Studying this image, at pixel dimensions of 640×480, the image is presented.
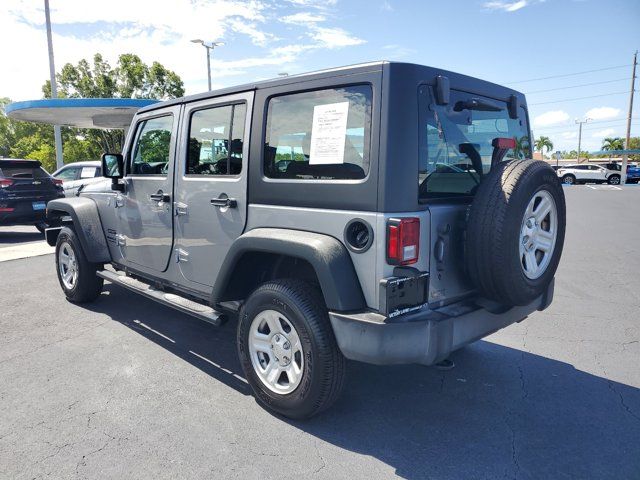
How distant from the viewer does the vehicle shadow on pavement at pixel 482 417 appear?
2516 mm

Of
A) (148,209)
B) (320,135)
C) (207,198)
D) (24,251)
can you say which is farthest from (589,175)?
(320,135)

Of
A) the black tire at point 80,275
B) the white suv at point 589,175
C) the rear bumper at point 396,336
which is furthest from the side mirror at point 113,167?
the white suv at point 589,175

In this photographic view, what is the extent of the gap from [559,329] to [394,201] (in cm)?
307

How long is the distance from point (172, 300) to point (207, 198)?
3.10 ft

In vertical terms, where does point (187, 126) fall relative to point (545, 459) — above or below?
above

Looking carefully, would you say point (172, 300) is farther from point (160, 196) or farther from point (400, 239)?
point (400, 239)

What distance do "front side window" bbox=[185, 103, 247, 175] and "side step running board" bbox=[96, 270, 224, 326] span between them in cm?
104

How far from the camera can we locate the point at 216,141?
348 centimetres

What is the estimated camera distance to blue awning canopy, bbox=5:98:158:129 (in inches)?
618

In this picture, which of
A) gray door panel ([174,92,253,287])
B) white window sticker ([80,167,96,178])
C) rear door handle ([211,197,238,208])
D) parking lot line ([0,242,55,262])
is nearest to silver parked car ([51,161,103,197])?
white window sticker ([80,167,96,178])

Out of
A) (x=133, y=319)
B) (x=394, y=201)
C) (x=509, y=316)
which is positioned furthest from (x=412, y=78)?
(x=133, y=319)

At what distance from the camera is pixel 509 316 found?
10.1 ft

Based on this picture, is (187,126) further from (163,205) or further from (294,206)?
(294,206)

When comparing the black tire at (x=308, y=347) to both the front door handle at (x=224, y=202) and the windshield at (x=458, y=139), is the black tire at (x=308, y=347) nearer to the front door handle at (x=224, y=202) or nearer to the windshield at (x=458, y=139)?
the front door handle at (x=224, y=202)
